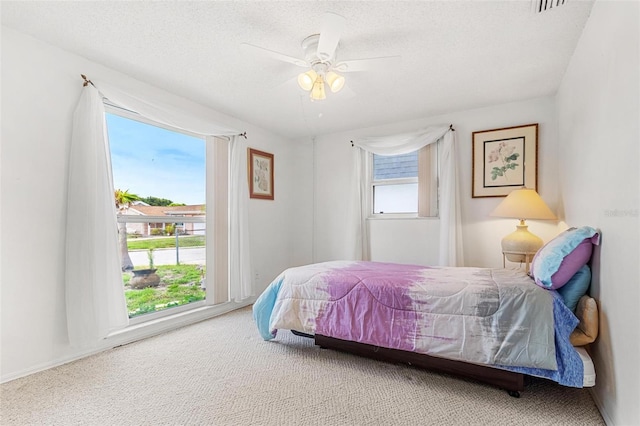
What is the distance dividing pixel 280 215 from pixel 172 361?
8.04ft

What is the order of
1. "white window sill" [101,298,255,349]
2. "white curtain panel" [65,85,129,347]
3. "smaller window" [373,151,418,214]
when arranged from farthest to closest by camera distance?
1. "smaller window" [373,151,418,214]
2. "white window sill" [101,298,255,349]
3. "white curtain panel" [65,85,129,347]

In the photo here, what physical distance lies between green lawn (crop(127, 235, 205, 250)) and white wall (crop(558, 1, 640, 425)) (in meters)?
3.43

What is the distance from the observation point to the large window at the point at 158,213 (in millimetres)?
2727

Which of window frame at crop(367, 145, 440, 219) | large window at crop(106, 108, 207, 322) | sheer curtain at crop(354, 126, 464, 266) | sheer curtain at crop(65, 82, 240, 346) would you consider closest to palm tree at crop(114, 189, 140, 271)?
large window at crop(106, 108, 207, 322)

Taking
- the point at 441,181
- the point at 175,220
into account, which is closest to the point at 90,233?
the point at 175,220

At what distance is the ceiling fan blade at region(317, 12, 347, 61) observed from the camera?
5.25 feet

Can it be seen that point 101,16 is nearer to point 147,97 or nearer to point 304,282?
point 147,97

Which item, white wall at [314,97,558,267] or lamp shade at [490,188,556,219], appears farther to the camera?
white wall at [314,97,558,267]

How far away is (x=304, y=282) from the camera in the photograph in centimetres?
240

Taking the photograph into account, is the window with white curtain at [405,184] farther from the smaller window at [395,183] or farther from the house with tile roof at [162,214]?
the house with tile roof at [162,214]

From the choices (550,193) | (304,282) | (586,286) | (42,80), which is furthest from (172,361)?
(550,193)

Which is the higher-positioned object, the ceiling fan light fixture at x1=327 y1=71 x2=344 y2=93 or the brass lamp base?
the ceiling fan light fixture at x1=327 y1=71 x2=344 y2=93

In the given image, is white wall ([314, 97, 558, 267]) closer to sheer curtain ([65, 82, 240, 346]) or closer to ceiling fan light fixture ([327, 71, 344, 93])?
ceiling fan light fixture ([327, 71, 344, 93])

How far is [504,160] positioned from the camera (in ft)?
10.6
